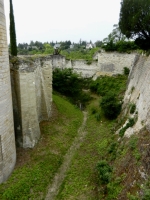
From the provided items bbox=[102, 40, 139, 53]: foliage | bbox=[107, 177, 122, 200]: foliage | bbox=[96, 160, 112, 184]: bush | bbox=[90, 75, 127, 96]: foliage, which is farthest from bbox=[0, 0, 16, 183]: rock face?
bbox=[102, 40, 139, 53]: foliage

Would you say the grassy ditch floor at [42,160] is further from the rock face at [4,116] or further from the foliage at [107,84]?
the foliage at [107,84]

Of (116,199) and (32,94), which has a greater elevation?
(32,94)

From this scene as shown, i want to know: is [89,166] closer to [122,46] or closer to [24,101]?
[24,101]

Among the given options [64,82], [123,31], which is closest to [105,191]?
[123,31]

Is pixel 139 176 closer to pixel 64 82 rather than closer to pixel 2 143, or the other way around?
pixel 2 143

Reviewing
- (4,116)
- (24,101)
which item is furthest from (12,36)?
(4,116)

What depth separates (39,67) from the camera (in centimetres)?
1529

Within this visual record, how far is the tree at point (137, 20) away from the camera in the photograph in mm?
13078

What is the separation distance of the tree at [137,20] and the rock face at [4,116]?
8.93m

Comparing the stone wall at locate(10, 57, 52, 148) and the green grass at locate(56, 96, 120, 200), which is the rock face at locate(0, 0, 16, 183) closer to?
the stone wall at locate(10, 57, 52, 148)

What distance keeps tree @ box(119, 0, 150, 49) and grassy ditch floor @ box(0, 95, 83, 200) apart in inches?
316

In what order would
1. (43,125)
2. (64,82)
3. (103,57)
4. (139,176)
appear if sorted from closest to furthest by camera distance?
(139,176), (43,125), (64,82), (103,57)

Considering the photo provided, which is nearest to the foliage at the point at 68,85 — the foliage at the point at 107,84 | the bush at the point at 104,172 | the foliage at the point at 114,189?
the foliage at the point at 107,84

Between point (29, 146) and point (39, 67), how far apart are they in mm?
6334
